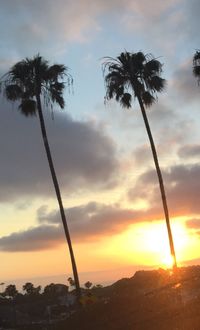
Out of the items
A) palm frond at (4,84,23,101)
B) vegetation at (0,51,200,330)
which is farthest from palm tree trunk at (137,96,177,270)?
palm frond at (4,84,23,101)

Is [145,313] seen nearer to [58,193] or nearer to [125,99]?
[58,193]

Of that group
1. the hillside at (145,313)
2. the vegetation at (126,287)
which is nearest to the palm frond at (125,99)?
the vegetation at (126,287)

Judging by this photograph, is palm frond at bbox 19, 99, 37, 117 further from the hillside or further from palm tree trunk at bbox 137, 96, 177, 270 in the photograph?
the hillside

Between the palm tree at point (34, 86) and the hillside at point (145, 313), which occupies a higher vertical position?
the palm tree at point (34, 86)

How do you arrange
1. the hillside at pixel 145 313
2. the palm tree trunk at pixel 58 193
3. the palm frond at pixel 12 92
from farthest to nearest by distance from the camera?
the palm frond at pixel 12 92
the palm tree trunk at pixel 58 193
the hillside at pixel 145 313

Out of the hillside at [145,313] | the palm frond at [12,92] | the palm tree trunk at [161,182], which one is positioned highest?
the palm frond at [12,92]

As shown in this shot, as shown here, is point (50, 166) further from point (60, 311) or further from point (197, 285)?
point (60, 311)

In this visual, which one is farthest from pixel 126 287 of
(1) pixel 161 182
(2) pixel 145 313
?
(2) pixel 145 313

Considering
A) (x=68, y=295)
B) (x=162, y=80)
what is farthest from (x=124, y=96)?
(x=68, y=295)

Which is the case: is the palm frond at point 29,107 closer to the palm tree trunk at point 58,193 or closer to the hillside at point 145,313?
the palm tree trunk at point 58,193

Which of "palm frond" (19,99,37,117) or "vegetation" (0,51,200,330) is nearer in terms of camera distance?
"vegetation" (0,51,200,330)

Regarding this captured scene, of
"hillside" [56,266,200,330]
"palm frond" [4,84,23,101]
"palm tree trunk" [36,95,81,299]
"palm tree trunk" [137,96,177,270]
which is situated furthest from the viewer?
"palm frond" [4,84,23,101]

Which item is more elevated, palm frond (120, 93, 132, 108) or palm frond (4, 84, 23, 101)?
palm frond (4, 84, 23, 101)

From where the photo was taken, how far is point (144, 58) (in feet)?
126
